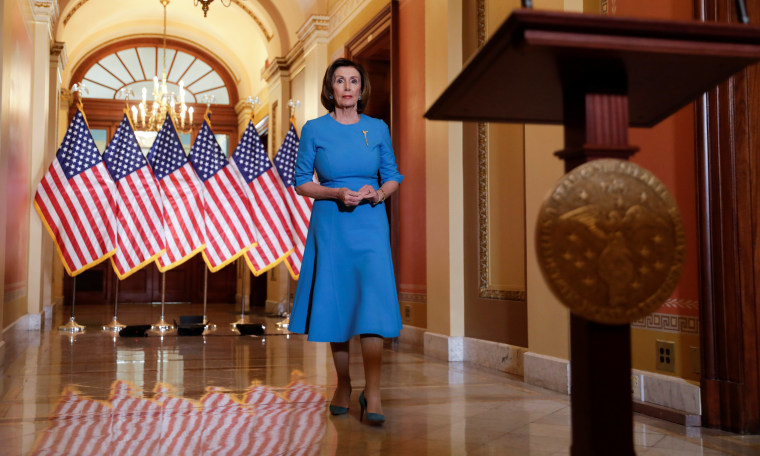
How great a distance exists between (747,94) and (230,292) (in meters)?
12.6

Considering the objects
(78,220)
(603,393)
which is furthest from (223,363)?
(603,393)

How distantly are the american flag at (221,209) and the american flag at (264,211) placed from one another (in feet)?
0.34

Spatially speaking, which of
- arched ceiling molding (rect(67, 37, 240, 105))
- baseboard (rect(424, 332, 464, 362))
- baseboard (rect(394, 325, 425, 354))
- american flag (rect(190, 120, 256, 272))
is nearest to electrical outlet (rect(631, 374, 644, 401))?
baseboard (rect(424, 332, 464, 362))

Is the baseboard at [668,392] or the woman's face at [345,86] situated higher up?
the woman's face at [345,86]

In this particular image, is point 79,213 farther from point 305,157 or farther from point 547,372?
point 547,372

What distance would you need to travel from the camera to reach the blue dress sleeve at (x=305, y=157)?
295cm

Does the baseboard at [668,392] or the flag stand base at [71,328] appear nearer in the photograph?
the baseboard at [668,392]

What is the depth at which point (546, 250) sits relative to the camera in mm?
1231

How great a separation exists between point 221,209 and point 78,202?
1.50m

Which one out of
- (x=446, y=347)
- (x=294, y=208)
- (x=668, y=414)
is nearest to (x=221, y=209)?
(x=294, y=208)

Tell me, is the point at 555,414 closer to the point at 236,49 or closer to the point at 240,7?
the point at 240,7

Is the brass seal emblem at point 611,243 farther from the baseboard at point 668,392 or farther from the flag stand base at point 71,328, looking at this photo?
the flag stand base at point 71,328

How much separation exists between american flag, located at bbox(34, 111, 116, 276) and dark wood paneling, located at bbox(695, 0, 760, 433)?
6314 millimetres

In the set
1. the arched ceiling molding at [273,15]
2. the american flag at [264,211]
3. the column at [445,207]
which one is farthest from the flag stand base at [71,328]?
the arched ceiling molding at [273,15]
